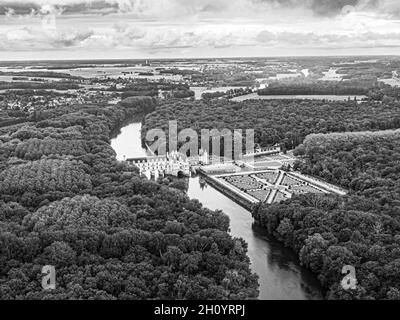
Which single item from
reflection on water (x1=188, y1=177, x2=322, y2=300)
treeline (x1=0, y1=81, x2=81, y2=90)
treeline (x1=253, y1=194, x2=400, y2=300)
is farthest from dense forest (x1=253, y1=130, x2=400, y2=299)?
treeline (x1=0, y1=81, x2=81, y2=90)

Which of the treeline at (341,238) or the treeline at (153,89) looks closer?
the treeline at (341,238)

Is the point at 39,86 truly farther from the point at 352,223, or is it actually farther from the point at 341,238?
the point at 341,238

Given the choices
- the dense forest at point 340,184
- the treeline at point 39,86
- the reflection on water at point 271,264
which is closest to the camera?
the dense forest at point 340,184

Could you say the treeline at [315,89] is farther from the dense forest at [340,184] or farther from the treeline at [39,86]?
the treeline at [39,86]

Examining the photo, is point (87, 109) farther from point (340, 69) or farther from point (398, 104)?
point (340, 69)

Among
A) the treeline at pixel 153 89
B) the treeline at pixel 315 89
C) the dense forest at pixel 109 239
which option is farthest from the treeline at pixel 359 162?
the treeline at pixel 153 89
